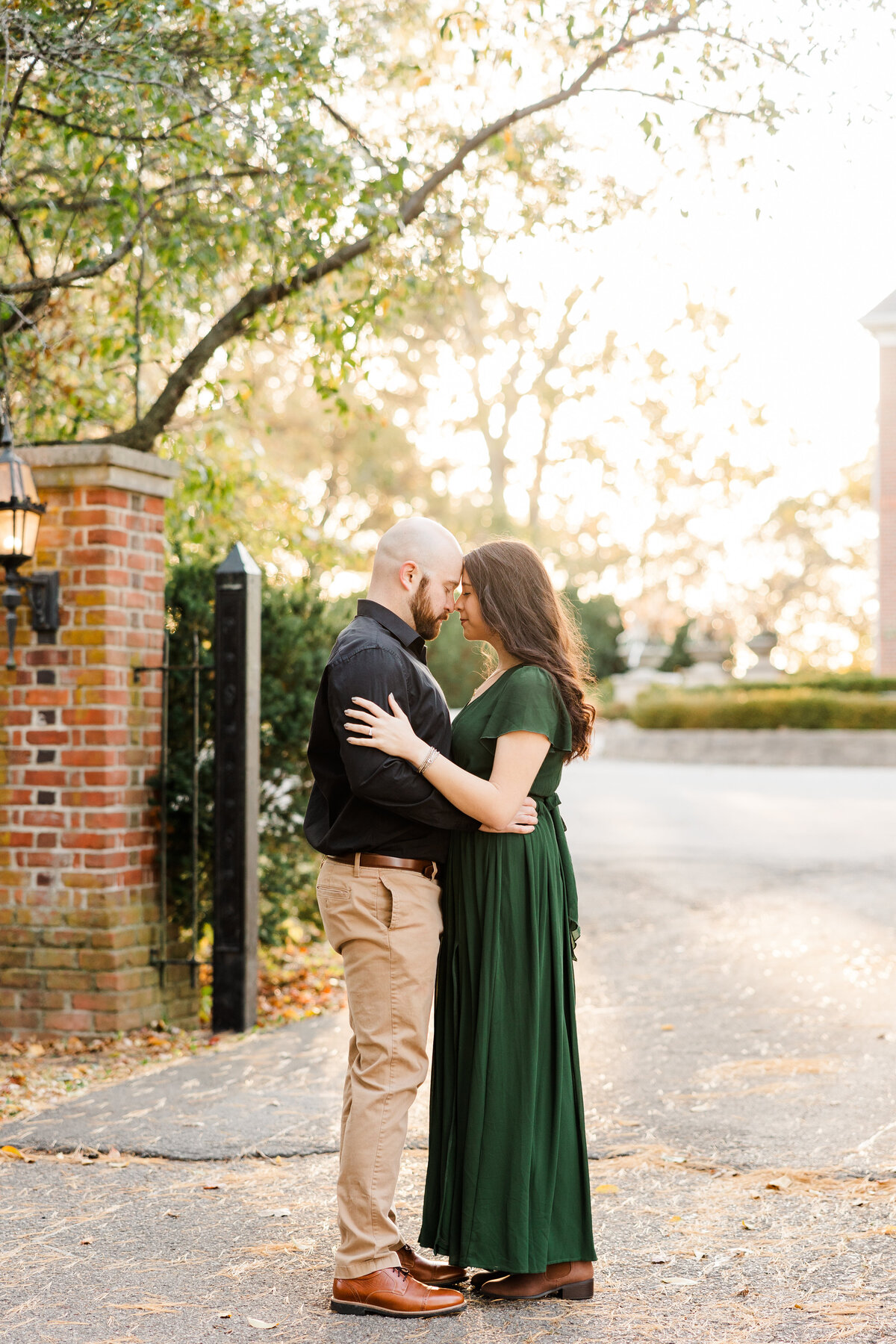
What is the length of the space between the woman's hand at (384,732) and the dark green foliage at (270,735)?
3121 mm

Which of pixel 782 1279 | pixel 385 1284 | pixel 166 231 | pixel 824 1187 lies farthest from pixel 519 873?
pixel 166 231

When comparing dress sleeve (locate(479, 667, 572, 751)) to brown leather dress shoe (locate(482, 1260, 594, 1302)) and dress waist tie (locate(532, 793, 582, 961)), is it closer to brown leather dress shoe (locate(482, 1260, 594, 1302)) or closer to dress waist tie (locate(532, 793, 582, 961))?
dress waist tie (locate(532, 793, 582, 961))

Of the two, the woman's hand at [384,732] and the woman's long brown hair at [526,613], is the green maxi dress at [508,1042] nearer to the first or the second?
the woman's long brown hair at [526,613]

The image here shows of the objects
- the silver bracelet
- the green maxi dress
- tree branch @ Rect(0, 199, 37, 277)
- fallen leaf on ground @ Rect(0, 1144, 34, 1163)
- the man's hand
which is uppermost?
tree branch @ Rect(0, 199, 37, 277)

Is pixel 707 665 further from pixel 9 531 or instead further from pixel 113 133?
→ pixel 9 531

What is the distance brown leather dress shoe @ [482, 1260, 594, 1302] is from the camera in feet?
10.1

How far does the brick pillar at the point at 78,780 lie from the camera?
5.51 metres

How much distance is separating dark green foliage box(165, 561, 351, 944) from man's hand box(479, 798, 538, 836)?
3046 millimetres

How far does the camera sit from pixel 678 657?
41.9 meters

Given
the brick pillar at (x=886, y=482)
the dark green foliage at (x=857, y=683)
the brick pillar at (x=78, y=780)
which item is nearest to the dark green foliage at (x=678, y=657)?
the brick pillar at (x=886, y=482)

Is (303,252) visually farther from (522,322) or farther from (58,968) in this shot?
(522,322)

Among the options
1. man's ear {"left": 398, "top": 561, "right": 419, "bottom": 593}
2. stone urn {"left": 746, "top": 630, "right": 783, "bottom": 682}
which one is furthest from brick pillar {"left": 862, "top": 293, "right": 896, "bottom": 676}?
man's ear {"left": 398, "top": 561, "right": 419, "bottom": 593}

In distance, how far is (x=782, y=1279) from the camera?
3.17 meters

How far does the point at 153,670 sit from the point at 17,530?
859 millimetres
